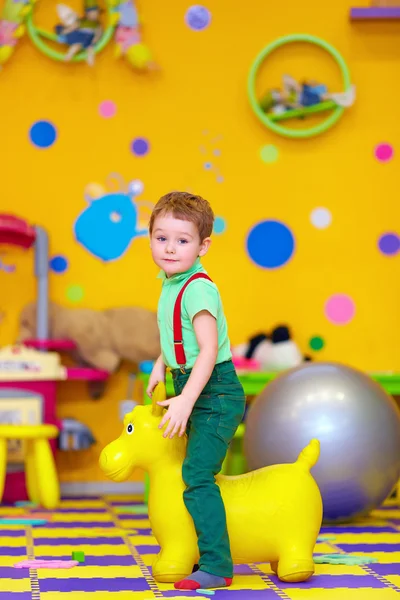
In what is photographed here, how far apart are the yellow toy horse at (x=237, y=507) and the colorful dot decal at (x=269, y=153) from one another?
193 centimetres

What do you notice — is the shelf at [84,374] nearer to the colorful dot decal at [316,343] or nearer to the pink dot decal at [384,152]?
the colorful dot decal at [316,343]

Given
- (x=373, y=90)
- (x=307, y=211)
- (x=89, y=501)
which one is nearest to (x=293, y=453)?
(x=89, y=501)

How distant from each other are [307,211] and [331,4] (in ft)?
2.86

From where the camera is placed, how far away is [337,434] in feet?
9.43

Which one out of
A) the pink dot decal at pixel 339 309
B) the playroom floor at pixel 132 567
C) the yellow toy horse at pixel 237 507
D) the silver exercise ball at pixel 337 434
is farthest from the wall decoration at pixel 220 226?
the yellow toy horse at pixel 237 507

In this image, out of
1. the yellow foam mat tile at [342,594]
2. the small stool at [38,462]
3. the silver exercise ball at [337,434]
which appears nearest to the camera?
the yellow foam mat tile at [342,594]

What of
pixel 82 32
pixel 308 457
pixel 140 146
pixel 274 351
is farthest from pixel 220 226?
pixel 308 457

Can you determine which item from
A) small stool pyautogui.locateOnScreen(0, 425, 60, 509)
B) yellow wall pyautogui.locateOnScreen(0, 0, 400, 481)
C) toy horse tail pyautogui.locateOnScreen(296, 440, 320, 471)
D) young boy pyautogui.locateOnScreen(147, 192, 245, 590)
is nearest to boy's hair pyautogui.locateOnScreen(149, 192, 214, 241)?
young boy pyautogui.locateOnScreen(147, 192, 245, 590)

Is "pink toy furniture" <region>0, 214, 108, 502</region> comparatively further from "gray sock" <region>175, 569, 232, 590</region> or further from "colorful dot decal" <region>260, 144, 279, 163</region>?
"gray sock" <region>175, 569, 232, 590</region>

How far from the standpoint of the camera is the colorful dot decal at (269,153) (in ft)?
12.7

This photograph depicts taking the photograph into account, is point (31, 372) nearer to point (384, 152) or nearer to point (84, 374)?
point (84, 374)

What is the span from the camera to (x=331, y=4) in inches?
153

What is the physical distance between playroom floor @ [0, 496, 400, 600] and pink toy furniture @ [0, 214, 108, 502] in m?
0.45

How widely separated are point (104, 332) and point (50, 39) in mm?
1218
